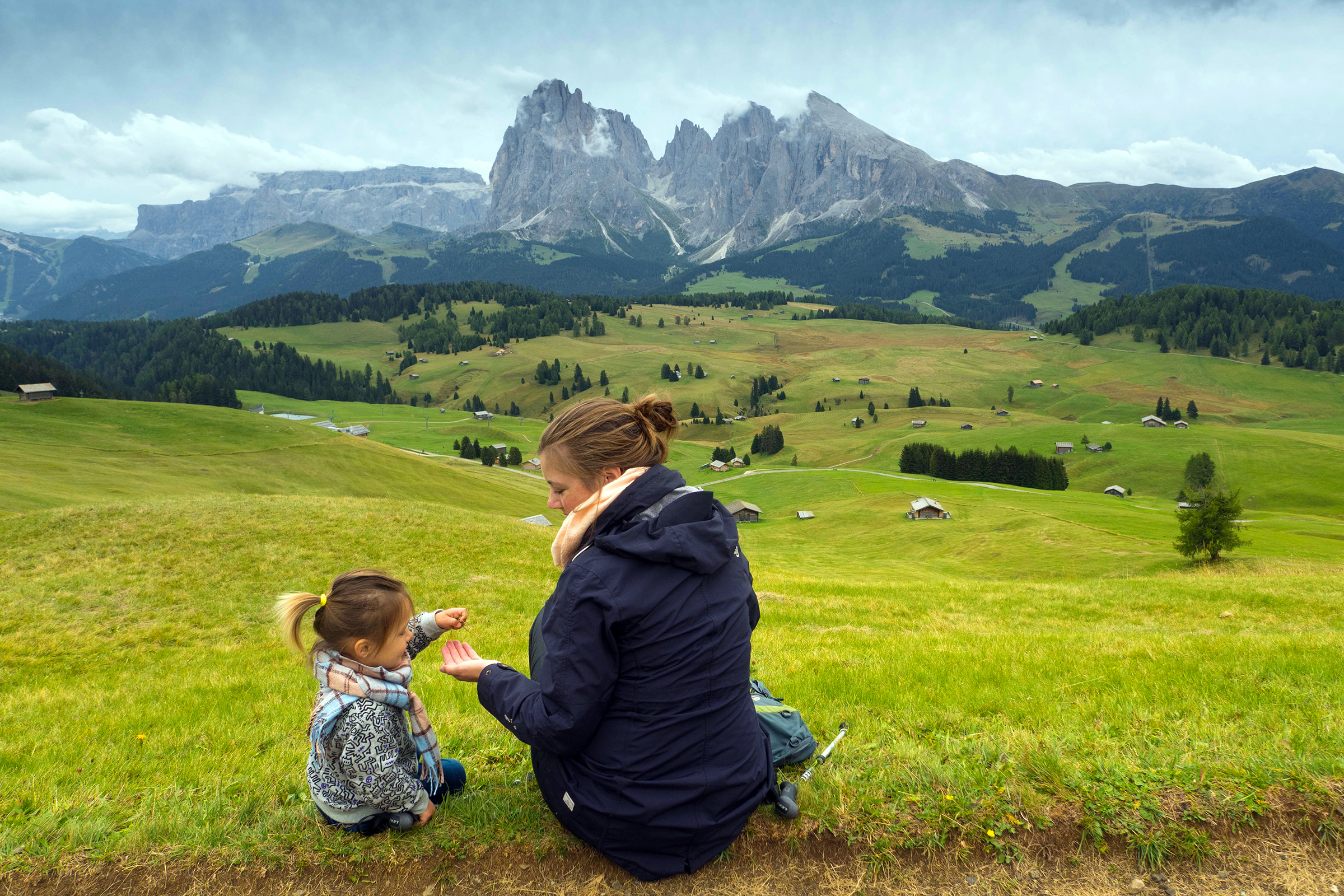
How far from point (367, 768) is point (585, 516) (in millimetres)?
2864

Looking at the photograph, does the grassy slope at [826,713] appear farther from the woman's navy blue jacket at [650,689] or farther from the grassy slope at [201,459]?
the grassy slope at [201,459]

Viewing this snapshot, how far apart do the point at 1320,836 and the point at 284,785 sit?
9091 millimetres

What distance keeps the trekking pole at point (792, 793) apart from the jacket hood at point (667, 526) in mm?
2442

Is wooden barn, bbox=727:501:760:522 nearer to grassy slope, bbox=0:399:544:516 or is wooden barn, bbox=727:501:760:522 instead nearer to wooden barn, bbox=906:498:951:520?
wooden barn, bbox=906:498:951:520

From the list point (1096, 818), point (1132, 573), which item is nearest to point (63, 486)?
point (1096, 818)

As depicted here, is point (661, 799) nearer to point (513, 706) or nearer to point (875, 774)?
point (513, 706)

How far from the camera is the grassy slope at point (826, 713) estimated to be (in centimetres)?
570

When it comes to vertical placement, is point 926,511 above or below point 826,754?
below

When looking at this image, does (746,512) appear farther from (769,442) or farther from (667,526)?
(667,526)

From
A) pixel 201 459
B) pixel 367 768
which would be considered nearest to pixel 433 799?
pixel 367 768

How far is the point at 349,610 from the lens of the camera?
17.3 ft

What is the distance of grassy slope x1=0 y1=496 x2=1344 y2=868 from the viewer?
5.70 meters

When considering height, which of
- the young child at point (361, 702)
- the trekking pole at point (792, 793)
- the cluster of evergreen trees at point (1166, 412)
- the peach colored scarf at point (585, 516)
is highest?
the peach colored scarf at point (585, 516)

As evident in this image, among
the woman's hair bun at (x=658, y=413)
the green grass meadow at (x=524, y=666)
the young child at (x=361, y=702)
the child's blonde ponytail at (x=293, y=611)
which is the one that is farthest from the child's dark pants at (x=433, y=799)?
the woman's hair bun at (x=658, y=413)
